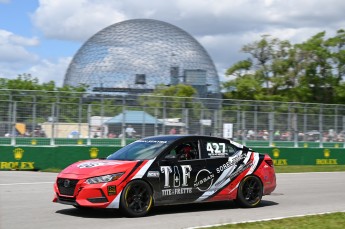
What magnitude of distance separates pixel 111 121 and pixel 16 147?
585cm

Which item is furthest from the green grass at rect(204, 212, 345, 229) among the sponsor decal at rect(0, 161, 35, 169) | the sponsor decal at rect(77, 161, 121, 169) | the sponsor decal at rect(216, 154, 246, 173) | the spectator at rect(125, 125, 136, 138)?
the spectator at rect(125, 125, 136, 138)

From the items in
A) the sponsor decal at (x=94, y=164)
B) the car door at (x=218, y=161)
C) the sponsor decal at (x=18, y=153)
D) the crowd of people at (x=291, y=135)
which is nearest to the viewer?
the sponsor decal at (x=94, y=164)

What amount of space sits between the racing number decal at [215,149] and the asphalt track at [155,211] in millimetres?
1034

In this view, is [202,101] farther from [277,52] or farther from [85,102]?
[277,52]

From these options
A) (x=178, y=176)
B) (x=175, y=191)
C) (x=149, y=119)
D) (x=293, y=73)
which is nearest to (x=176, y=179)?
(x=178, y=176)

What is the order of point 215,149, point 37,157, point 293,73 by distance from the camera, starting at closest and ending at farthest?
point 215,149 → point 37,157 → point 293,73

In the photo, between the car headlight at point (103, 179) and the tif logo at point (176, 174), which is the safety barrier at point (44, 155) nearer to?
the tif logo at point (176, 174)

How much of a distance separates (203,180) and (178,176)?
0.63 metres

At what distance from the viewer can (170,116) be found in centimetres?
2864

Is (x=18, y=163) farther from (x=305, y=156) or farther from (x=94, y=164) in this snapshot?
(x=305, y=156)

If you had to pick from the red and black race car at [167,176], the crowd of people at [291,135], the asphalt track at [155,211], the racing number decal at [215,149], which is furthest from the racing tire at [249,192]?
the crowd of people at [291,135]

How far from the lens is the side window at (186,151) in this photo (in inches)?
463

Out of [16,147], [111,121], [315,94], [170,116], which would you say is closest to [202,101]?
[170,116]

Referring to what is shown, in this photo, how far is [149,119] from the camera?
92.3ft
